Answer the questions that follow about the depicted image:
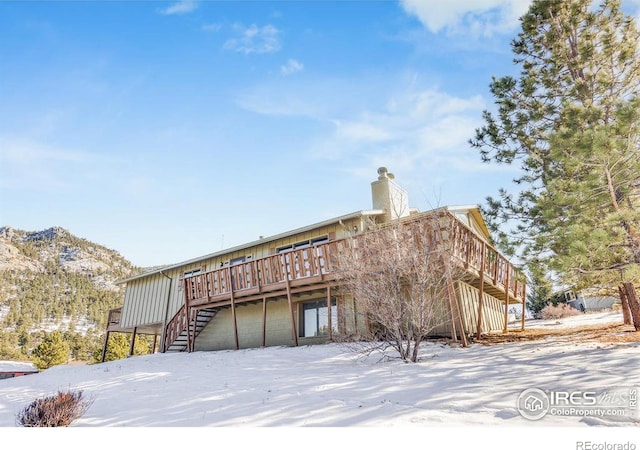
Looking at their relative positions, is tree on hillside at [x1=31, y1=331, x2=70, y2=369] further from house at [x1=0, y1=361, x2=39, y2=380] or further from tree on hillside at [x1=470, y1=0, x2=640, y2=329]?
tree on hillside at [x1=470, y1=0, x2=640, y2=329]

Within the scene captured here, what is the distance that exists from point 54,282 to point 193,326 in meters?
95.0

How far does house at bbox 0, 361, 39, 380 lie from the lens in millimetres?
32094

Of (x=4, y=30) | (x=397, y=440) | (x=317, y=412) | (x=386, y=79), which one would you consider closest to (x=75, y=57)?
(x=4, y=30)

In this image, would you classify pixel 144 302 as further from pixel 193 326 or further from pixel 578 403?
pixel 578 403

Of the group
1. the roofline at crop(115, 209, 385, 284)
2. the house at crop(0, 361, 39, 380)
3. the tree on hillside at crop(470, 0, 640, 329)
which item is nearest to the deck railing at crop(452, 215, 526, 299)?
the tree on hillside at crop(470, 0, 640, 329)

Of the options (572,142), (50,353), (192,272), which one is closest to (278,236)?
(192,272)

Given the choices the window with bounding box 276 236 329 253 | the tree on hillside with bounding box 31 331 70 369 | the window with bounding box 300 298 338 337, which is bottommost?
the tree on hillside with bounding box 31 331 70 369

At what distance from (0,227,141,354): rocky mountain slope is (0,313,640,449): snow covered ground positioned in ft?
211

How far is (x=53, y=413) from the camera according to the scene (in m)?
4.68

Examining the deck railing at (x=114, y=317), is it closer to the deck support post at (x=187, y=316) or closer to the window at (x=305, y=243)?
the deck support post at (x=187, y=316)

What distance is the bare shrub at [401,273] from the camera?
7566 millimetres

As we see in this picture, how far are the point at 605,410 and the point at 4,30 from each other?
37.1ft

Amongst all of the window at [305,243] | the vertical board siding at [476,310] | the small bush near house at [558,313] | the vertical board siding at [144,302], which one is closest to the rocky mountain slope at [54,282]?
the vertical board siding at [144,302]

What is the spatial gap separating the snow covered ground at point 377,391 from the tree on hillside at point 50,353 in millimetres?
29007
